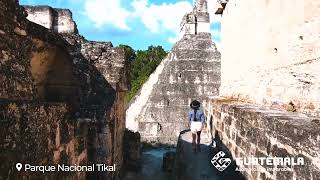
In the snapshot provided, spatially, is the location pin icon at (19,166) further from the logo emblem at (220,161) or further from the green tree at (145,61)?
the green tree at (145,61)

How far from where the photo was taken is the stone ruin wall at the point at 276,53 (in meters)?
4.36

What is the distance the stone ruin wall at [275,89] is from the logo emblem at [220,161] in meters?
0.17

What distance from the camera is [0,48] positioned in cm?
336

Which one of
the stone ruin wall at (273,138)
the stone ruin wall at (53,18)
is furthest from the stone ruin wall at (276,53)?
the stone ruin wall at (53,18)

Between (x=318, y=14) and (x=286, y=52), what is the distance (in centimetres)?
93

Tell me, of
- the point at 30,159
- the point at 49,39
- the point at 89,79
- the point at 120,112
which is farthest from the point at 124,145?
the point at 30,159

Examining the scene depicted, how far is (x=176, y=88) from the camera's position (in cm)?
1507

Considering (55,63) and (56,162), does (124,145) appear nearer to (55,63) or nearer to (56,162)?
(55,63)

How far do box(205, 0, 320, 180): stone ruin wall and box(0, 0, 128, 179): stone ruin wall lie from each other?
1.89 meters

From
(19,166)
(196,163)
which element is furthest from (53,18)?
(19,166)

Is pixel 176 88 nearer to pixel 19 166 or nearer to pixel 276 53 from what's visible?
pixel 276 53

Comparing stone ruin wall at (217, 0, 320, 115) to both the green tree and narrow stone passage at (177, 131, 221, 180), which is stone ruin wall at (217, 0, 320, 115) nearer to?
narrow stone passage at (177, 131, 221, 180)

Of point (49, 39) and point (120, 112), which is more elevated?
point (49, 39)

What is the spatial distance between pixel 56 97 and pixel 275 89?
11.8ft
